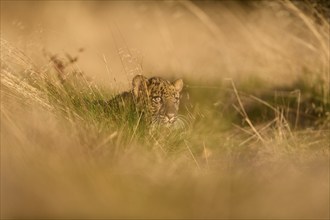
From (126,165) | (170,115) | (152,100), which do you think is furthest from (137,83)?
(126,165)

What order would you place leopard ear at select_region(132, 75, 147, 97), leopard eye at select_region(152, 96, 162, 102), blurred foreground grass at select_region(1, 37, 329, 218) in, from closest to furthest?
blurred foreground grass at select_region(1, 37, 329, 218), leopard ear at select_region(132, 75, 147, 97), leopard eye at select_region(152, 96, 162, 102)

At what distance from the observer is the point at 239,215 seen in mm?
4336

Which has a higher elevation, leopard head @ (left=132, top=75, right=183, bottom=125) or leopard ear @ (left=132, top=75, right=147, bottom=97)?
leopard ear @ (left=132, top=75, right=147, bottom=97)

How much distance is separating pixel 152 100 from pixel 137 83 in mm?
189

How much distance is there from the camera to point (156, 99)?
5.77 meters

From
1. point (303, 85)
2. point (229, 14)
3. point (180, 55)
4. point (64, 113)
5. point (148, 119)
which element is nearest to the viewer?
point (64, 113)

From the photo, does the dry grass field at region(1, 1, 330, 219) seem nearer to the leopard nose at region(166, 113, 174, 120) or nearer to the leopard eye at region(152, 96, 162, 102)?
the leopard nose at region(166, 113, 174, 120)

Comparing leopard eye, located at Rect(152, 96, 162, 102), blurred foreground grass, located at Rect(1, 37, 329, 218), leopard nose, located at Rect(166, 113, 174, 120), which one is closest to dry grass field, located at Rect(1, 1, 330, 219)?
blurred foreground grass, located at Rect(1, 37, 329, 218)

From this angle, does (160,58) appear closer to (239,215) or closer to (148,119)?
(148,119)

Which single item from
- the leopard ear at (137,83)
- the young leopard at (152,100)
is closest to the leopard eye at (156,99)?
the young leopard at (152,100)

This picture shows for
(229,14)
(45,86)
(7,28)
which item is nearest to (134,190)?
(45,86)

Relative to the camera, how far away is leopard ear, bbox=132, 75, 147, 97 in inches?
221

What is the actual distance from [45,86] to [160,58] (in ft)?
15.9

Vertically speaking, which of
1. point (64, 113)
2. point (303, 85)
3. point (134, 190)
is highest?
point (64, 113)
